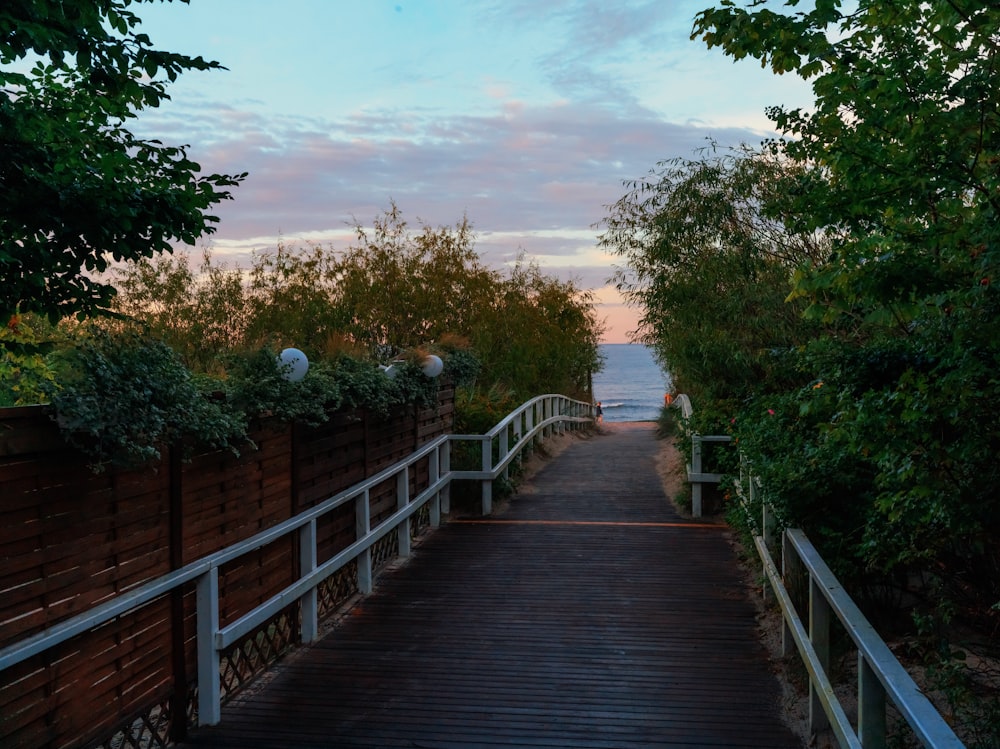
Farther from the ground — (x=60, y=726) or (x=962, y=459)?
(x=962, y=459)

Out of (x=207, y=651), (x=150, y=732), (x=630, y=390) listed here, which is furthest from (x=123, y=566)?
(x=630, y=390)

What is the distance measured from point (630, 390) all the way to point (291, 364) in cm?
10759

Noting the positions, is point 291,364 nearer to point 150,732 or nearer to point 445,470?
point 150,732

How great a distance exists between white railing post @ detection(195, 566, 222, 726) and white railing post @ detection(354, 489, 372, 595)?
2405 mm

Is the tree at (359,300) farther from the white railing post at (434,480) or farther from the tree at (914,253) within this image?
the tree at (914,253)

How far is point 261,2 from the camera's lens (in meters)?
7.01

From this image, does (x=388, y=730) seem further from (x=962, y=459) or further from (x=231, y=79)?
(x=231, y=79)

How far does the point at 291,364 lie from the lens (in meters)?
5.89

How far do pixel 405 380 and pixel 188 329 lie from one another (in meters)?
10.9

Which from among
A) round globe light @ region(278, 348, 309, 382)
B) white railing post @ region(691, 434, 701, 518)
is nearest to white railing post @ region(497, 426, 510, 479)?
white railing post @ region(691, 434, 701, 518)

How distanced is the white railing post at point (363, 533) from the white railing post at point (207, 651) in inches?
94.7

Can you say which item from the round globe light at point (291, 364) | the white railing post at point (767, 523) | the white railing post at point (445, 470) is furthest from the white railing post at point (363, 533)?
the white railing post at point (445, 470)

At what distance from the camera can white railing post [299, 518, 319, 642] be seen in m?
5.95

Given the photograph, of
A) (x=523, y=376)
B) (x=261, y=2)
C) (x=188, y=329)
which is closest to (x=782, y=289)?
(x=261, y=2)
